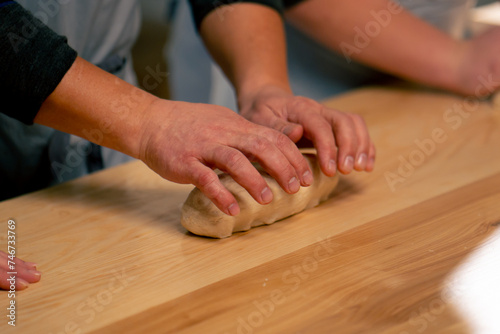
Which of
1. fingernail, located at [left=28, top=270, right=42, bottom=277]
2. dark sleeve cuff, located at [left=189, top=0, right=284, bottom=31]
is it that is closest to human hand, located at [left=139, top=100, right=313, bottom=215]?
fingernail, located at [left=28, top=270, right=42, bottom=277]

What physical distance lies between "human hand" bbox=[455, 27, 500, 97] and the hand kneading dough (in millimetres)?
596

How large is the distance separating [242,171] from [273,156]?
0.18 feet

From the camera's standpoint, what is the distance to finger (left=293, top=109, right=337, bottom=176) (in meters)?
0.80

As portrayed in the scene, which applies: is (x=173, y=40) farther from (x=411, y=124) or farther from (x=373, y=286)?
(x=373, y=286)

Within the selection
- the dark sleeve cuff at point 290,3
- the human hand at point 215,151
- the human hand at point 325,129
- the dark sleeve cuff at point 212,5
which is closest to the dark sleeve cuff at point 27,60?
the human hand at point 215,151

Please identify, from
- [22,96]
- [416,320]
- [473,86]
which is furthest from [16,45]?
[473,86]

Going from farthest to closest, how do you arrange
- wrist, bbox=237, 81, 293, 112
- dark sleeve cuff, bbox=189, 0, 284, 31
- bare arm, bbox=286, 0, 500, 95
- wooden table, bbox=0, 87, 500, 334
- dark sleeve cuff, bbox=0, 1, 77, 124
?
bare arm, bbox=286, 0, 500, 95 → dark sleeve cuff, bbox=189, 0, 284, 31 → wrist, bbox=237, 81, 293, 112 → dark sleeve cuff, bbox=0, 1, 77, 124 → wooden table, bbox=0, 87, 500, 334

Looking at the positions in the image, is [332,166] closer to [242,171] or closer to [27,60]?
[242,171]

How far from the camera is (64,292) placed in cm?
64

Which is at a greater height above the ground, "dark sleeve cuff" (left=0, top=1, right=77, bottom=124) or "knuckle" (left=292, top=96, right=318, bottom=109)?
"dark sleeve cuff" (left=0, top=1, right=77, bottom=124)

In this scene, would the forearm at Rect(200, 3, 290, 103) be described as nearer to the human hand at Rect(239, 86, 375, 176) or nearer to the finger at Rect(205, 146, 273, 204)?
the human hand at Rect(239, 86, 375, 176)

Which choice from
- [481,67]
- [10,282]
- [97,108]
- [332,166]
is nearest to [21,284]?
[10,282]

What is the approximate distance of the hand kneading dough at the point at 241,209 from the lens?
727 mm

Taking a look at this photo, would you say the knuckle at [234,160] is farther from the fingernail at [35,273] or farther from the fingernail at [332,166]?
the fingernail at [35,273]
